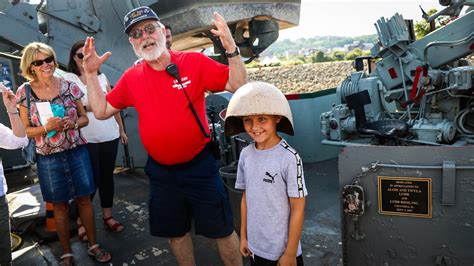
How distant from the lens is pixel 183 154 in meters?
2.21

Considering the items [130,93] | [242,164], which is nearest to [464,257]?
[242,164]

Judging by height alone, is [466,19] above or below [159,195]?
above

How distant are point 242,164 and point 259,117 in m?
0.31

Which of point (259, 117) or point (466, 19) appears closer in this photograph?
point (259, 117)

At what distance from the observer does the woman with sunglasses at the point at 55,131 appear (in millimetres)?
2602

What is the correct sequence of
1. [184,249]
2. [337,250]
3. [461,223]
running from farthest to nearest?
1. [337,250]
2. [184,249]
3. [461,223]

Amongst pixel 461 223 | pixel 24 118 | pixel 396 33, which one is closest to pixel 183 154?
pixel 24 118

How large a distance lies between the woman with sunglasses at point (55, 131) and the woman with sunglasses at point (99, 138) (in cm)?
29

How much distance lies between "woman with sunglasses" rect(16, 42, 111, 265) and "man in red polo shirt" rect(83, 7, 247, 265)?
0.46 m

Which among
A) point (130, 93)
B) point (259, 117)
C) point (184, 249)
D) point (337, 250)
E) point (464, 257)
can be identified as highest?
point (130, 93)

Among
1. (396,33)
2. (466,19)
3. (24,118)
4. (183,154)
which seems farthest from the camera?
(396,33)

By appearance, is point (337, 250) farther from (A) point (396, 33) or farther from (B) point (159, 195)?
(A) point (396, 33)

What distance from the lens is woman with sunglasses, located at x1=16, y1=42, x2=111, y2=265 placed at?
8.54ft

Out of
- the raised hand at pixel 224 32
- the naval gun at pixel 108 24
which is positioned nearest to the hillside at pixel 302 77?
the naval gun at pixel 108 24
